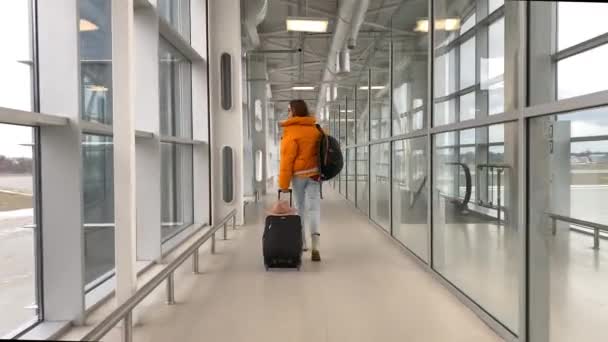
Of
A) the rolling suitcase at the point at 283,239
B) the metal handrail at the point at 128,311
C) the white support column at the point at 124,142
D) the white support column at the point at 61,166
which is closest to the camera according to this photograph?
the metal handrail at the point at 128,311

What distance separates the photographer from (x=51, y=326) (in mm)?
2898

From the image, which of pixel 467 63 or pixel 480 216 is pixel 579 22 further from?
pixel 480 216

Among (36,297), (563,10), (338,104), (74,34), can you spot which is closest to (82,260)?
(36,297)

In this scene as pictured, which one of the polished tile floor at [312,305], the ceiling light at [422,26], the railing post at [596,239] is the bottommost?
the polished tile floor at [312,305]

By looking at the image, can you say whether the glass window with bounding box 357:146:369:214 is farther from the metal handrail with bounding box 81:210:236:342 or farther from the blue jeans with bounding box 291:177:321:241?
the metal handrail with bounding box 81:210:236:342

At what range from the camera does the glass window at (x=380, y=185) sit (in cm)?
700

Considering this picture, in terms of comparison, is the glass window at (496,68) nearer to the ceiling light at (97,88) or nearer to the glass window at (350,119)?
the ceiling light at (97,88)

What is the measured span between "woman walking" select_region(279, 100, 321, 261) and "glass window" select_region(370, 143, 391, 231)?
1716mm

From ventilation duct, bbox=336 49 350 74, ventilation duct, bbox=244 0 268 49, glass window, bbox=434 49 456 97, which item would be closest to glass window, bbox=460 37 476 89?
glass window, bbox=434 49 456 97

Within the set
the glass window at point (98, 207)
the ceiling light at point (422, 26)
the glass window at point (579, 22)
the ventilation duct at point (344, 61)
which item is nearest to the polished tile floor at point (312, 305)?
the glass window at point (98, 207)

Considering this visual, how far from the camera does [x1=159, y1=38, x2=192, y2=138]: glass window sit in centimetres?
612

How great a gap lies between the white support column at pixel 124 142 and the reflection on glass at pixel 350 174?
8170mm

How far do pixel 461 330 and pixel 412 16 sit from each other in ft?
11.5

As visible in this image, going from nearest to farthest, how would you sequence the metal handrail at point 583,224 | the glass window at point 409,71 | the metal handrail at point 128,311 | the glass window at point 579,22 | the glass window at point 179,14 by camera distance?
the metal handrail at point 128,311, the glass window at point 579,22, the metal handrail at point 583,224, the glass window at point 409,71, the glass window at point 179,14
